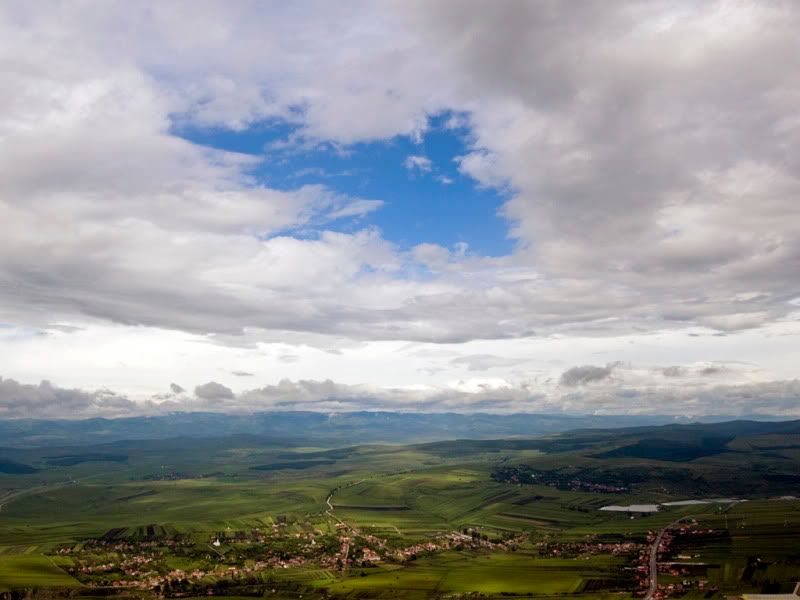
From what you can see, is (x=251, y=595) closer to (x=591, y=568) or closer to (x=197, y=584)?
(x=197, y=584)

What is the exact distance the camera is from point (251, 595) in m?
184

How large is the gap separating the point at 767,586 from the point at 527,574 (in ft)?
216

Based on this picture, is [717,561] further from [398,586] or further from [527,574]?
[398,586]

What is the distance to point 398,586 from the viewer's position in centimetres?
18475

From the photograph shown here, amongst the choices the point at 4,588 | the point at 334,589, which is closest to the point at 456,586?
the point at 334,589

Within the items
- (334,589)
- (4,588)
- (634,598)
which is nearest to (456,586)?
(334,589)

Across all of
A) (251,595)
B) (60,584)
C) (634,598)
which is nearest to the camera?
(634,598)

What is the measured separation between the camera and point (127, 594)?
188 meters

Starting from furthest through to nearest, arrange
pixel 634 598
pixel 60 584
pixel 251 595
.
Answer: pixel 60 584 → pixel 251 595 → pixel 634 598

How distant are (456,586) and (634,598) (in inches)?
1976

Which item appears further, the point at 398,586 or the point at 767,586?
the point at 398,586

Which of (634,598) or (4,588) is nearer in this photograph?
(634,598)

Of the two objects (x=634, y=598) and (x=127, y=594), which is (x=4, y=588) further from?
(x=634, y=598)

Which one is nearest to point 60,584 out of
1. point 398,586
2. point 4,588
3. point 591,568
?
point 4,588
